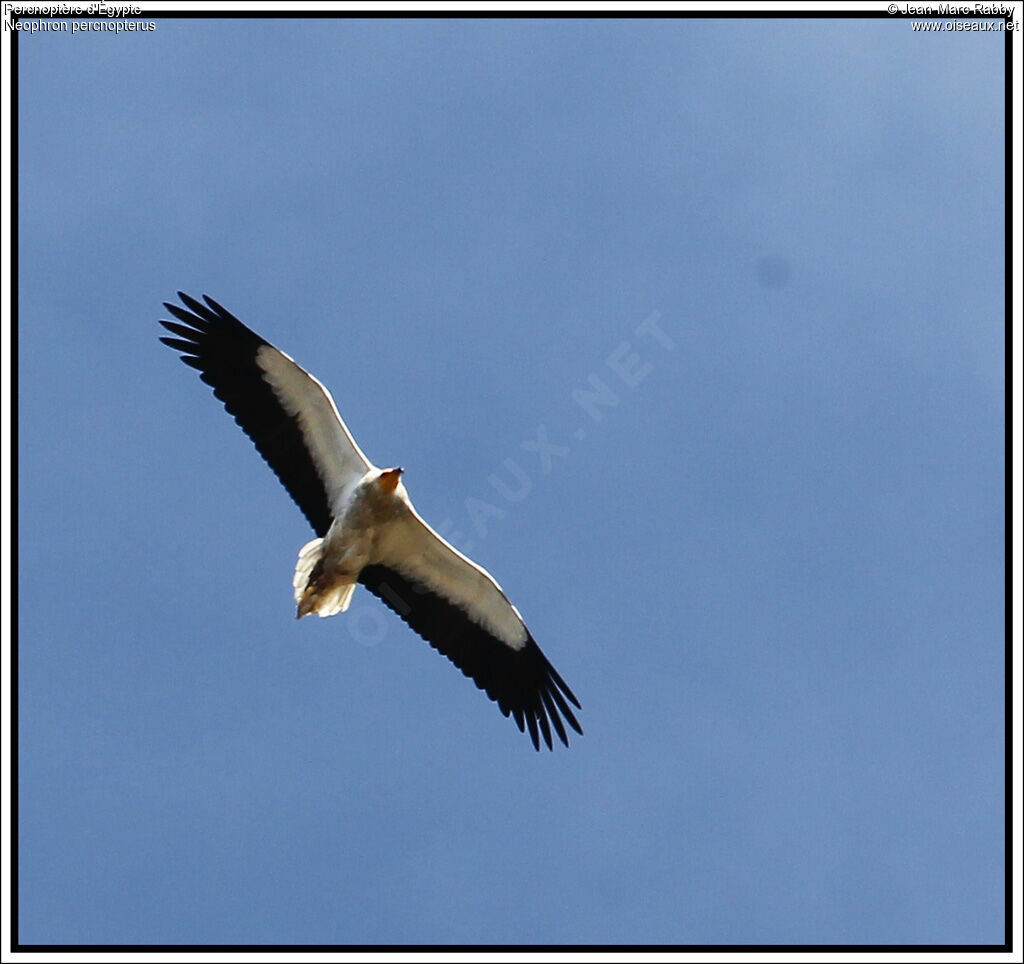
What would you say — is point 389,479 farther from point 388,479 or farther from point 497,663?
point 497,663

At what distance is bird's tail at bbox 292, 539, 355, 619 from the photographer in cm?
1350

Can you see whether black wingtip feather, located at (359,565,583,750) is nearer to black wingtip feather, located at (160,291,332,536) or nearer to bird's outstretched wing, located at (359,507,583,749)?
bird's outstretched wing, located at (359,507,583,749)

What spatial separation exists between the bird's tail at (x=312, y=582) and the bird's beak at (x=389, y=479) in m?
0.97

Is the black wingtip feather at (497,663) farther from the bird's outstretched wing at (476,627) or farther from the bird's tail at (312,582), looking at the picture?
the bird's tail at (312,582)

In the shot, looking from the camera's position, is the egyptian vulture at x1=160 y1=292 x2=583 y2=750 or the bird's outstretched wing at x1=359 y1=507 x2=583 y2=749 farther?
the bird's outstretched wing at x1=359 y1=507 x2=583 y2=749

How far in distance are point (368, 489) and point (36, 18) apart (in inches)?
248

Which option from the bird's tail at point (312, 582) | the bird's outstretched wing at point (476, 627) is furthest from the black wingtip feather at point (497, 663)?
the bird's tail at point (312, 582)

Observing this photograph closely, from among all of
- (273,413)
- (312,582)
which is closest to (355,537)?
(312,582)

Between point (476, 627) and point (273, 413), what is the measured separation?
10.8ft

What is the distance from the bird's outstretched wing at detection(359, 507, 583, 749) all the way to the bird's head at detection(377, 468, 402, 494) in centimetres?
98

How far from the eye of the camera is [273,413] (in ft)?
45.2

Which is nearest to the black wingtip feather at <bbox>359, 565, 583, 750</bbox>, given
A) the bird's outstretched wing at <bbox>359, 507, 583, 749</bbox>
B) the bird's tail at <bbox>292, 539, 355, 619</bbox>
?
the bird's outstretched wing at <bbox>359, 507, 583, 749</bbox>
